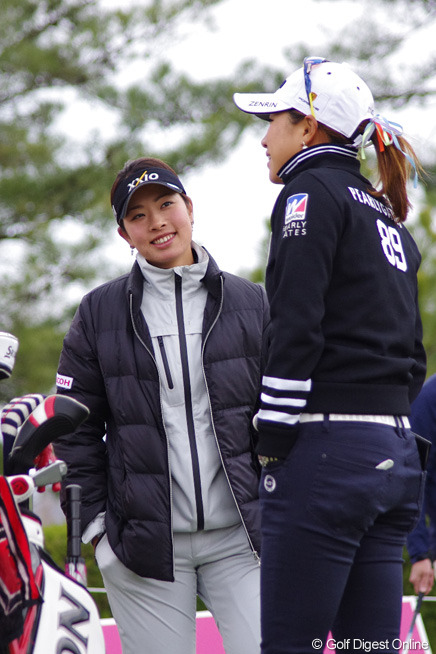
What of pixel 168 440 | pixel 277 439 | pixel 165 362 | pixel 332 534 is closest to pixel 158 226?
pixel 165 362

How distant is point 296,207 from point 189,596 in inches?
54.1

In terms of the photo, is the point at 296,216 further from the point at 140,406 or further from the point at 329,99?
the point at 140,406

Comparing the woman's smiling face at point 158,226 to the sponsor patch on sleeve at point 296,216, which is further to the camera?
the woman's smiling face at point 158,226

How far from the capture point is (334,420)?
2.39 meters

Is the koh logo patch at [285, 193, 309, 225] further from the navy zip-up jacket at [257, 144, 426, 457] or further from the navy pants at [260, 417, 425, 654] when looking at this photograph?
the navy pants at [260, 417, 425, 654]

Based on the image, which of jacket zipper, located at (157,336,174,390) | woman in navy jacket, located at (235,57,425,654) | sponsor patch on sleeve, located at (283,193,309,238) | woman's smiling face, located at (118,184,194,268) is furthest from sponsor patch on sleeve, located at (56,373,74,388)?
sponsor patch on sleeve, located at (283,193,309,238)

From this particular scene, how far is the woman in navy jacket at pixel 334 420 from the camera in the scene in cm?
233

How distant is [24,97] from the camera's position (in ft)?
45.1

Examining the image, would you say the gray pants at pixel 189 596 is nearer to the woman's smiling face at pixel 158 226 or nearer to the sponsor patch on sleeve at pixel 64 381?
the sponsor patch on sleeve at pixel 64 381

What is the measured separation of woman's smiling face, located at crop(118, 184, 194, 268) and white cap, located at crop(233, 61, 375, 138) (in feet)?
2.21

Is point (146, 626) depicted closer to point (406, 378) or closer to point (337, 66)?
point (406, 378)

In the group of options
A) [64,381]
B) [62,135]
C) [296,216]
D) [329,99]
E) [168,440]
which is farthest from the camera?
[62,135]

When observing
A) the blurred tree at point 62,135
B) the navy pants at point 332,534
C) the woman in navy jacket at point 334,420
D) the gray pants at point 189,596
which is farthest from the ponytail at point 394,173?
the blurred tree at point 62,135

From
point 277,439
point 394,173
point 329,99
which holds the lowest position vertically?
point 277,439
